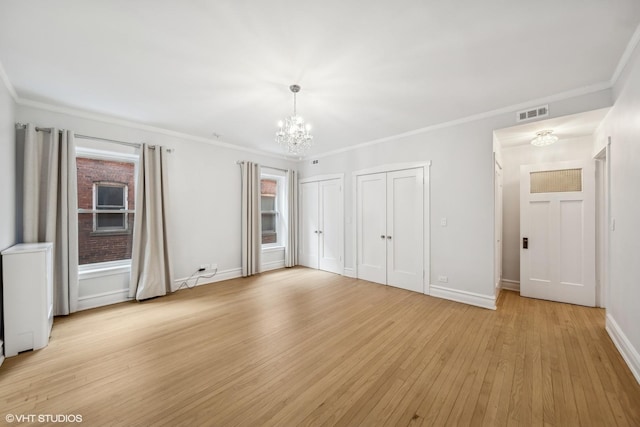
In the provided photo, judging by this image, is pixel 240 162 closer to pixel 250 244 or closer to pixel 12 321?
pixel 250 244

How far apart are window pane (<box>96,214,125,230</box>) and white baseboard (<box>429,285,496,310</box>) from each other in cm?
519

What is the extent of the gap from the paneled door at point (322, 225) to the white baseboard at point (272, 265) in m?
0.56

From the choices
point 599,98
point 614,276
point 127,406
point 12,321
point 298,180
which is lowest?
point 127,406

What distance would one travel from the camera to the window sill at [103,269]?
354cm

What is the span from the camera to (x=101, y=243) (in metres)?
3.82

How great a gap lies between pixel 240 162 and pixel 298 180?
1.61 metres

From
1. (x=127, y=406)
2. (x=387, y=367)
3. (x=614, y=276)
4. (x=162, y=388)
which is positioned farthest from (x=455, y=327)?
(x=127, y=406)

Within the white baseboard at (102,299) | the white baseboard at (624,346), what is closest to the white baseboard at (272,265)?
the white baseboard at (102,299)

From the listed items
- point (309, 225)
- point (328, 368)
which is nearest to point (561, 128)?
point (328, 368)

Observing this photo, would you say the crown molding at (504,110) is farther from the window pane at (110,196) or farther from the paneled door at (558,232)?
the window pane at (110,196)

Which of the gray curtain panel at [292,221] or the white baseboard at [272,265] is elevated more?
the gray curtain panel at [292,221]

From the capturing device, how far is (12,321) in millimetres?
2359

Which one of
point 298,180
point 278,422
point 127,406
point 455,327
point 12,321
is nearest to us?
point 278,422

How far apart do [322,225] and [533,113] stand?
412cm
